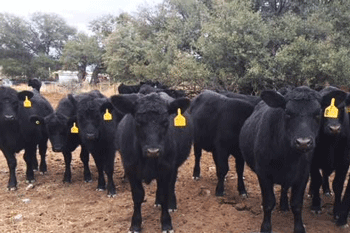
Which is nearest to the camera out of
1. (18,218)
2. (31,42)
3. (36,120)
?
(18,218)

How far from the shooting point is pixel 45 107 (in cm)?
745

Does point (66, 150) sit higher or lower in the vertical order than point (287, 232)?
higher

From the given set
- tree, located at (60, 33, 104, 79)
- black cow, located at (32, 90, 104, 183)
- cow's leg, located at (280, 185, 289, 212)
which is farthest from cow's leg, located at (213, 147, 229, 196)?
tree, located at (60, 33, 104, 79)

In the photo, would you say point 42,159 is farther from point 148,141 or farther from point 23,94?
point 148,141

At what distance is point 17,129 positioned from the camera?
6.39 metres

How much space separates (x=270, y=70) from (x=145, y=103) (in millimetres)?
8697

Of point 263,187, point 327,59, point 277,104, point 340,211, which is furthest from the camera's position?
point 327,59

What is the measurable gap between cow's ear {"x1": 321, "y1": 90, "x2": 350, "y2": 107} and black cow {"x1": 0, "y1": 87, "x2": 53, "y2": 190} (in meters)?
5.02

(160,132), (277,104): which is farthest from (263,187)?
(160,132)

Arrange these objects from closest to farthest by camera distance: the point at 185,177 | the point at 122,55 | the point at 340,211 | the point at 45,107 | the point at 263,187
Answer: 1. the point at 263,187
2. the point at 340,211
3. the point at 185,177
4. the point at 45,107
5. the point at 122,55

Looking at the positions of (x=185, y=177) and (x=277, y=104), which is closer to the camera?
(x=277, y=104)

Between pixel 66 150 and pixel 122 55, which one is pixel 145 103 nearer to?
pixel 66 150

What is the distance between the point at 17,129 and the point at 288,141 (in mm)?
4964

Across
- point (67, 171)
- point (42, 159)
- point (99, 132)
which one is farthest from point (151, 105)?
point (42, 159)
